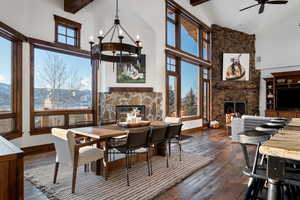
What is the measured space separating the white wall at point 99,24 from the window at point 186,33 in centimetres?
43

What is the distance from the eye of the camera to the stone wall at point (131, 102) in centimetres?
535

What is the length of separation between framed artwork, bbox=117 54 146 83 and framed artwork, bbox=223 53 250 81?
188 inches

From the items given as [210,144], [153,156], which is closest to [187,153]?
[153,156]

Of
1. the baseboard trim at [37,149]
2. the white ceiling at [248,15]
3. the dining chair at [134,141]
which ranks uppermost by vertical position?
the white ceiling at [248,15]

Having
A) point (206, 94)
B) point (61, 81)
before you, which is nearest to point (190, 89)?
point (206, 94)

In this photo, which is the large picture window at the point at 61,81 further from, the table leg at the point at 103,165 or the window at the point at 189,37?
the window at the point at 189,37

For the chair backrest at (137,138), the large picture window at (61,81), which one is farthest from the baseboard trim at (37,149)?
the chair backrest at (137,138)

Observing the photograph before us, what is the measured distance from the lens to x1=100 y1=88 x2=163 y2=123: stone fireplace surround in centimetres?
535

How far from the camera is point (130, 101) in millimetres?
5602

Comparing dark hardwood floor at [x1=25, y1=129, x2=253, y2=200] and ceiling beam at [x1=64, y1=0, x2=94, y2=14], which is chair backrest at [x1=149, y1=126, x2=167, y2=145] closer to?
dark hardwood floor at [x1=25, y1=129, x2=253, y2=200]

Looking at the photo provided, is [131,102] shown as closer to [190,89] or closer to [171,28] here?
[190,89]

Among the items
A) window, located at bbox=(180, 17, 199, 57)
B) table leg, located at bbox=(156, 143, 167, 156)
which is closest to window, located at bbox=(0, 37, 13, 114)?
table leg, located at bbox=(156, 143, 167, 156)

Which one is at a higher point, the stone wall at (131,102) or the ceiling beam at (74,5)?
the ceiling beam at (74,5)

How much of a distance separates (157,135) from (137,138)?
48cm
